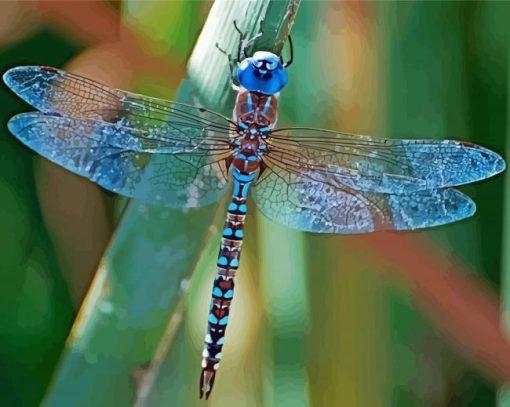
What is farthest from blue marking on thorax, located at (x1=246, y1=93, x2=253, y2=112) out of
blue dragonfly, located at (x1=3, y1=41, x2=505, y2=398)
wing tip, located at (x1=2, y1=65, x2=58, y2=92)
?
wing tip, located at (x1=2, y1=65, x2=58, y2=92)

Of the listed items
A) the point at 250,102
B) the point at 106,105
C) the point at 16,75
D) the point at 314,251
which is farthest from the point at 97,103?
the point at 314,251

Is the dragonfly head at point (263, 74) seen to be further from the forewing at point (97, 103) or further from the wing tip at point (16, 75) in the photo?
the wing tip at point (16, 75)

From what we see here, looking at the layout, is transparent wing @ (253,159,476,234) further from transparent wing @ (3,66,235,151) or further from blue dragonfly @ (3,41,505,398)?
transparent wing @ (3,66,235,151)

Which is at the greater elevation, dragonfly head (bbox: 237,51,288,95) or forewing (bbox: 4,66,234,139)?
dragonfly head (bbox: 237,51,288,95)

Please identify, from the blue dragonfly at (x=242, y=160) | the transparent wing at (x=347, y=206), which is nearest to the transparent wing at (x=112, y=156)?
the blue dragonfly at (x=242, y=160)

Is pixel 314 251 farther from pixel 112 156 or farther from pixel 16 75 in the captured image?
pixel 16 75

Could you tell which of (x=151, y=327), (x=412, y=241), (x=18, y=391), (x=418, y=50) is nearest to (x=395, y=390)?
(x=412, y=241)
